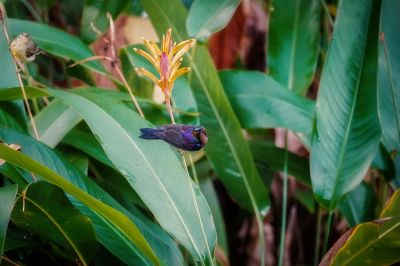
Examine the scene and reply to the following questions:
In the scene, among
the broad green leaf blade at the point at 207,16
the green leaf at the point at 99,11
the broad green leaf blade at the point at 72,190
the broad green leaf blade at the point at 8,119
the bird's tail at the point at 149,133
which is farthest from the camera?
the green leaf at the point at 99,11

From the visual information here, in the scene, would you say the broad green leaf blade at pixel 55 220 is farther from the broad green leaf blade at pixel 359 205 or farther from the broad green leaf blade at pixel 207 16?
the broad green leaf blade at pixel 359 205

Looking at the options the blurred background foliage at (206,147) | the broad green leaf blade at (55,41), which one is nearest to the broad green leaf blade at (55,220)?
the blurred background foliage at (206,147)

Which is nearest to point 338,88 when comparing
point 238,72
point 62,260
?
point 238,72

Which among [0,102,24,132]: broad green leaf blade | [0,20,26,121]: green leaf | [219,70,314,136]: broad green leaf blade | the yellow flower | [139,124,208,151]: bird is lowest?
[219,70,314,136]: broad green leaf blade

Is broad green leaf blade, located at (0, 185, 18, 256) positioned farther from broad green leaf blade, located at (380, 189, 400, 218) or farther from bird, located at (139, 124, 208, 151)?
broad green leaf blade, located at (380, 189, 400, 218)

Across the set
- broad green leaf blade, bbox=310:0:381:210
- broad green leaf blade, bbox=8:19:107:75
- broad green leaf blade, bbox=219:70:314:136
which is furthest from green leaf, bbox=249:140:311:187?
broad green leaf blade, bbox=8:19:107:75

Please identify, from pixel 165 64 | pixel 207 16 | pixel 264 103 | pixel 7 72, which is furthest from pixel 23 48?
pixel 264 103
